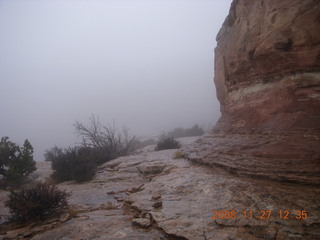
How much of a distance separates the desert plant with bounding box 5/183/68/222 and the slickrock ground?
0.76 feet

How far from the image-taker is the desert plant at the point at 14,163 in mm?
7629

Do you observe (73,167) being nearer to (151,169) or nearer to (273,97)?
(151,169)

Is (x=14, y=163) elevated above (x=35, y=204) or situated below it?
above

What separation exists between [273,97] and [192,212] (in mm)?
2670

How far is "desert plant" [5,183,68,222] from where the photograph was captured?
3555 mm

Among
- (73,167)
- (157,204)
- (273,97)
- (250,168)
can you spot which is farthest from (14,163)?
(273,97)

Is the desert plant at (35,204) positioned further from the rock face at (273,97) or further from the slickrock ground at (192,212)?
the rock face at (273,97)

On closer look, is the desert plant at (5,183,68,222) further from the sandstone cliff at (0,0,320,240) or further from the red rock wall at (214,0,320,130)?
the red rock wall at (214,0,320,130)

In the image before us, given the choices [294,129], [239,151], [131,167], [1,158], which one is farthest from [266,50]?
[1,158]

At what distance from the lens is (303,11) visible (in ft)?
10.9
